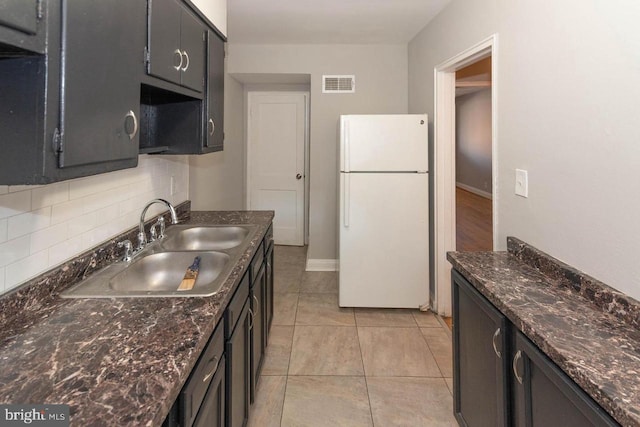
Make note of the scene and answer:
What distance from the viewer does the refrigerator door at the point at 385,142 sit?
295cm

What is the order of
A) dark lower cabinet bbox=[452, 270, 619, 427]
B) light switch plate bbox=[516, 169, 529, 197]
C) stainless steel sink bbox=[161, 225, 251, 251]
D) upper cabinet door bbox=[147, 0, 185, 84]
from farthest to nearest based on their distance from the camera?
stainless steel sink bbox=[161, 225, 251, 251]
light switch plate bbox=[516, 169, 529, 197]
upper cabinet door bbox=[147, 0, 185, 84]
dark lower cabinet bbox=[452, 270, 619, 427]

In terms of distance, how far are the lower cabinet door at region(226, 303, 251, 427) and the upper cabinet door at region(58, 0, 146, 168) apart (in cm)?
77

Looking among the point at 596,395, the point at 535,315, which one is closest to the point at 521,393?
the point at 535,315

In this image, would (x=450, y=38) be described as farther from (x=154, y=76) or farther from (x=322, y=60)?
(x=154, y=76)

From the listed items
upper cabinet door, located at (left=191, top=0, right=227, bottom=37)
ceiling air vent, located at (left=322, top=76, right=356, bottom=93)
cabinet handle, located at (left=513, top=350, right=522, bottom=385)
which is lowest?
cabinet handle, located at (left=513, top=350, right=522, bottom=385)

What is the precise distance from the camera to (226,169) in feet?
12.7

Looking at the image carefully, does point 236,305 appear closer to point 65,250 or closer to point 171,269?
point 171,269

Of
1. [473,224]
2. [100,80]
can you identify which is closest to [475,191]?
[473,224]

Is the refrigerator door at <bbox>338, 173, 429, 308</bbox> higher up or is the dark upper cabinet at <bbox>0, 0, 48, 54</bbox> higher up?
the dark upper cabinet at <bbox>0, 0, 48, 54</bbox>

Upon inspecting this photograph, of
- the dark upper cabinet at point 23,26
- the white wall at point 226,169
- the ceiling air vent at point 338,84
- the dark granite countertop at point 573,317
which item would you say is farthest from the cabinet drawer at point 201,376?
the ceiling air vent at point 338,84

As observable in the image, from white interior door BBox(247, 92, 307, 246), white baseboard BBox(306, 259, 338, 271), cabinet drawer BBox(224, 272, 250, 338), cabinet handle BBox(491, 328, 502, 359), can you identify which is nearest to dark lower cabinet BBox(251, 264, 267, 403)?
cabinet drawer BBox(224, 272, 250, 338)

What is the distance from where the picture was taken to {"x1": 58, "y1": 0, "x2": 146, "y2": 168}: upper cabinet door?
0.82m

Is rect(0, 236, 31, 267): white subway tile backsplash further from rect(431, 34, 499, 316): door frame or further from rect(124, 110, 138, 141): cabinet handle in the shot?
rect(431, 34, 499, 316): door frame

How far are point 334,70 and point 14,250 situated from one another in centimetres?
342
